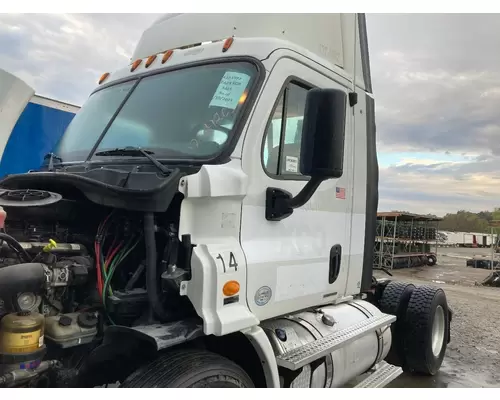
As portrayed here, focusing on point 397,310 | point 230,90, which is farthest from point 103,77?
point 397,310

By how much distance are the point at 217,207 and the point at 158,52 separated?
5.71 ft

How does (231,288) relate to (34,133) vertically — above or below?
below

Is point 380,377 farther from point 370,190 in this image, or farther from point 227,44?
point 227,44

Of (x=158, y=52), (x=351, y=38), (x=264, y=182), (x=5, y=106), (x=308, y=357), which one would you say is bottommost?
(x=308, y=357)

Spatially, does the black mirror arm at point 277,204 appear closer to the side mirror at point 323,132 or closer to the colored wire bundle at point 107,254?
the side mirror at point 323,132

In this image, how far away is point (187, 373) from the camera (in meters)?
2.29

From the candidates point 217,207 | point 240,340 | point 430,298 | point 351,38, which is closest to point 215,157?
point 217,207

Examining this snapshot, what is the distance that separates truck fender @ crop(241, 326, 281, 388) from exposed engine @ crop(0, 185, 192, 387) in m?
0.40

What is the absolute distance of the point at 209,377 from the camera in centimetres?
235

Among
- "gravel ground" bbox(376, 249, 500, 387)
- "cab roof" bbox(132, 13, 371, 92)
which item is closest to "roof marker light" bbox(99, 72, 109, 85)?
"cab roof" bbox(132, 13, 371, 92)

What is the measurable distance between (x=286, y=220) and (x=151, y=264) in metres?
0.98

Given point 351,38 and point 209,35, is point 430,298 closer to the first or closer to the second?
point 351,38

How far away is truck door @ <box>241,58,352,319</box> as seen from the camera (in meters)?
2.79

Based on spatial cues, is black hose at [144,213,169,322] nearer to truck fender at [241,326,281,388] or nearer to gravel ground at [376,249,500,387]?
truck fender at [241,326,281,388]
